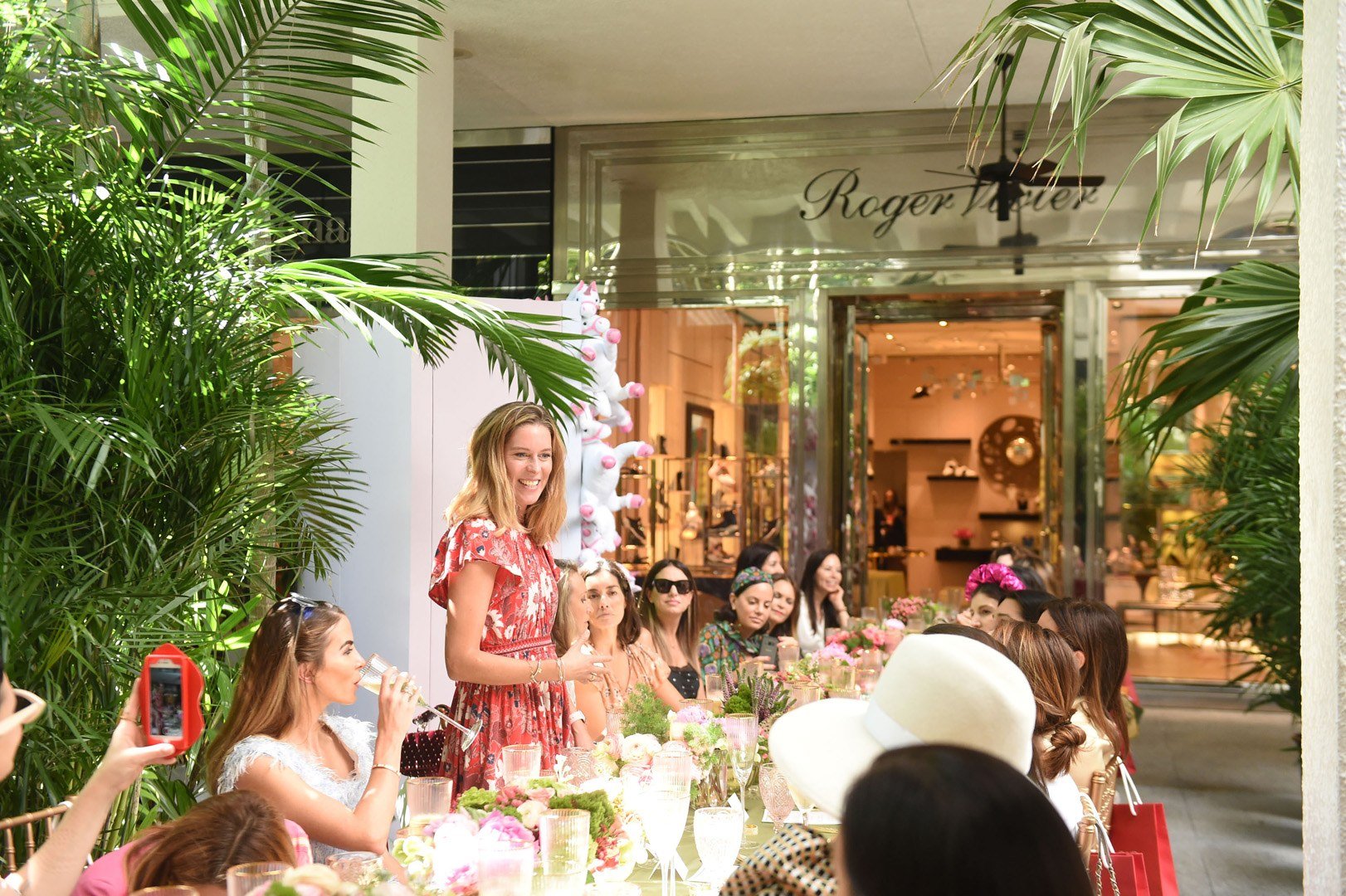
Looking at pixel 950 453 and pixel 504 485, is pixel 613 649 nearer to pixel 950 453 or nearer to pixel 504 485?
pixel 504 485

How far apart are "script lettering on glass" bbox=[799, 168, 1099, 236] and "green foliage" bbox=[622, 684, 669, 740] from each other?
5832 millimetres

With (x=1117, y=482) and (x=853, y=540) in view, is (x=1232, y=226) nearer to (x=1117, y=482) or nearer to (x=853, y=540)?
(x=1117, y=482)

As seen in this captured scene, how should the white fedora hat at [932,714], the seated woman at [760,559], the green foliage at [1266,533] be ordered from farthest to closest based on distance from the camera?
1. the green foliage at [1266,533]
2. the seated woman at [760,559]
3. the white fedora hat at [932,714]

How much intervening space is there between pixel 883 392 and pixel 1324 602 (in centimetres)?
1412

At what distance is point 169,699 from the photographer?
194 cm

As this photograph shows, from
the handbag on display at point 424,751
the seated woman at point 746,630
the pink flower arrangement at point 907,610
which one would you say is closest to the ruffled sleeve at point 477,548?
the handbag on display at point 424,751

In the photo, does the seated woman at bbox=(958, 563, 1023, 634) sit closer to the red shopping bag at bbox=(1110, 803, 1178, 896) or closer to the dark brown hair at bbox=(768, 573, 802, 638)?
the dark brown hair at bbox=(768, 573, 802, 638)

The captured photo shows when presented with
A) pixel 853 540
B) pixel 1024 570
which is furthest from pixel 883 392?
pixel 1024 570

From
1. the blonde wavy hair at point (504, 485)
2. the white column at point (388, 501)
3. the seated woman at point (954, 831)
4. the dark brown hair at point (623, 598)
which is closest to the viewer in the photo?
the seated woman at point (954, 831)

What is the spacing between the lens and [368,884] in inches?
67.0

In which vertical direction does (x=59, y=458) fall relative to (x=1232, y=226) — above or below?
below

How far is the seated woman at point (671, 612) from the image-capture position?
4.96 metres

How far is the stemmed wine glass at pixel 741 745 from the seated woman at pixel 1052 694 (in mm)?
601

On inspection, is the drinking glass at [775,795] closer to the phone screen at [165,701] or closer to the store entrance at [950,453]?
the phone screen at [165,701]
